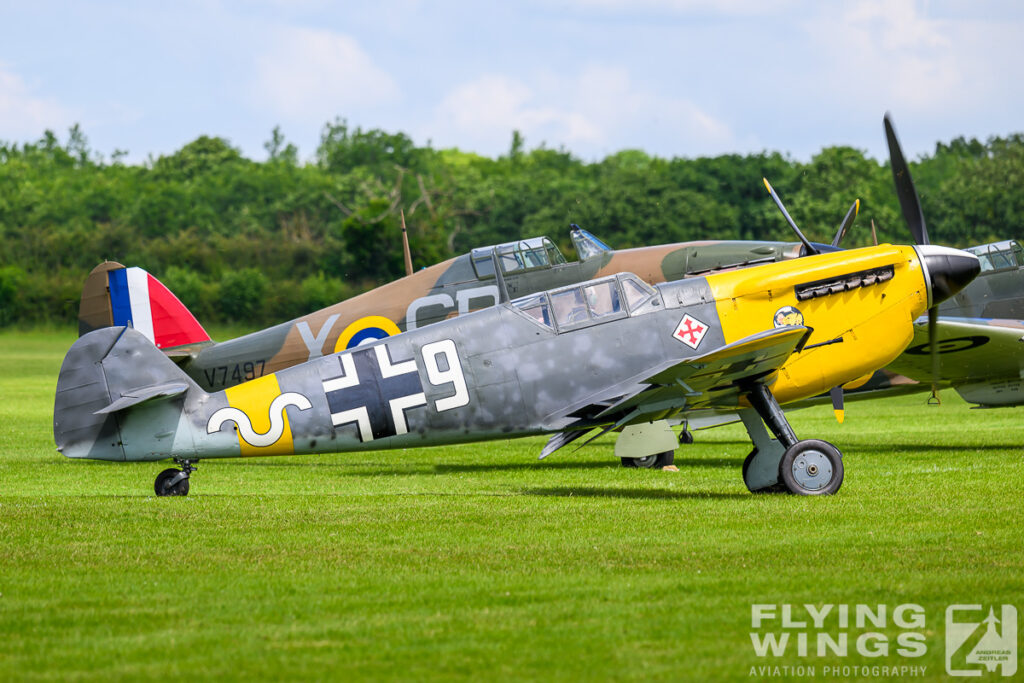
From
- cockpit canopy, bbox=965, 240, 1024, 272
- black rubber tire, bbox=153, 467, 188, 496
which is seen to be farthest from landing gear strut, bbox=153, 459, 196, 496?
cockpit canopy, bbox=965, 240, 1024, 272

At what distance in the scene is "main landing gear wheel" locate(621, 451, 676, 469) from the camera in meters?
14.4

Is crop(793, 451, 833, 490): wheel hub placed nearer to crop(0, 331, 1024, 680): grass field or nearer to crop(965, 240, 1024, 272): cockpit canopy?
crop(0, 331, 1024, 680): grass field

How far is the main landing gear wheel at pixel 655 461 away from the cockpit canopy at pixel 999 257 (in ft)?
19.1

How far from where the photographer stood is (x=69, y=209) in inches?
3361

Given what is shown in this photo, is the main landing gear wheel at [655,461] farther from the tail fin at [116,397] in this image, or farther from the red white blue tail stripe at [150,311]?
the red white blue tail stripe at [150,311]

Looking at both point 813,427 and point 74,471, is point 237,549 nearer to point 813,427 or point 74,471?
point 74,471

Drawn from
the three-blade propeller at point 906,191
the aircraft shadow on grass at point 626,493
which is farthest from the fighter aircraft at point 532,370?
the three-blade propeller at point 906,191

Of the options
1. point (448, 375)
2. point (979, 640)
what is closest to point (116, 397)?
point (448, 375)

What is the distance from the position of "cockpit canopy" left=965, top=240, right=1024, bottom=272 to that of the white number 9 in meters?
9.24

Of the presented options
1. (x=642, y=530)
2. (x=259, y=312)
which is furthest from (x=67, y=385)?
(x=259, y=312)

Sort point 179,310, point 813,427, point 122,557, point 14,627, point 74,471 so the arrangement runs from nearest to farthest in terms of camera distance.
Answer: point 14,627, point 122,557, point 74,471, point 179,310, point 813,427

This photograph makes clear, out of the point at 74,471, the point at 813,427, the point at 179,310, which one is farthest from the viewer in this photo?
the point at 813,427

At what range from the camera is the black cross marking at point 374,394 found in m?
11.0

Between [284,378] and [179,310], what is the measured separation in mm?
6665
